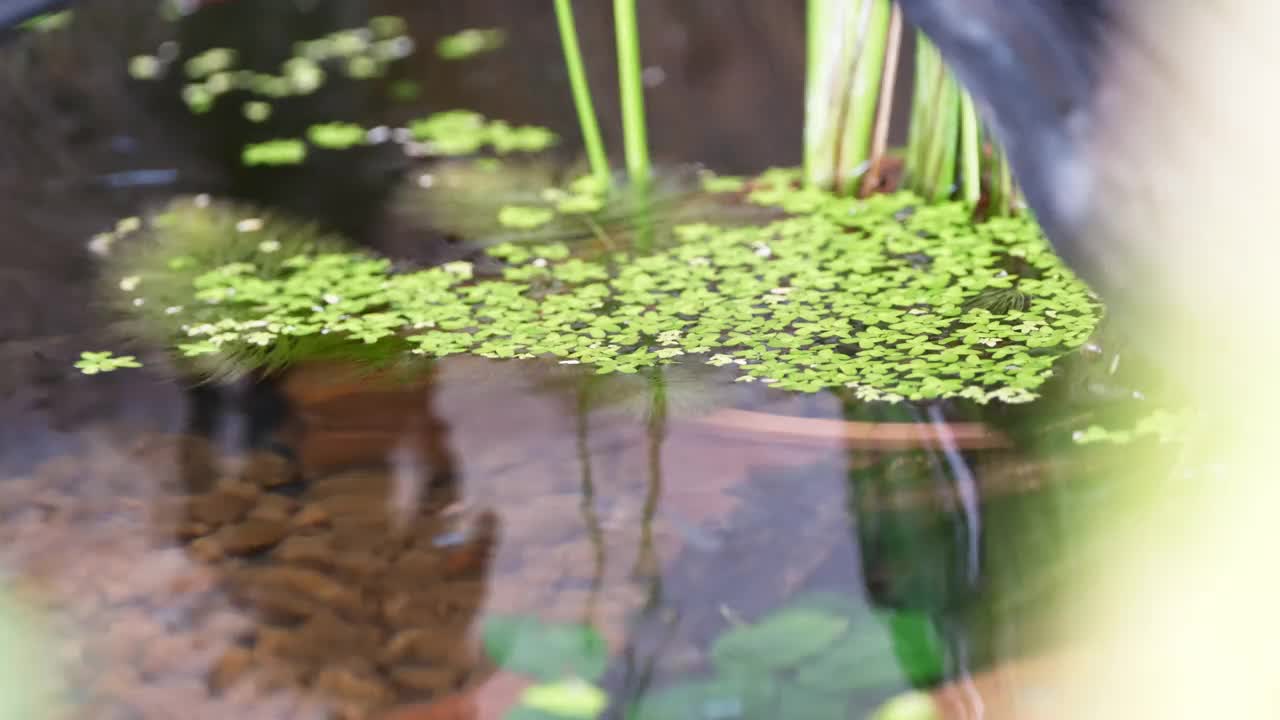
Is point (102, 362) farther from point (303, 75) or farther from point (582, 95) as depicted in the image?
point (303, 75)

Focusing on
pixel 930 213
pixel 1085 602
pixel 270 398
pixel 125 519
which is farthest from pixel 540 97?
pixel 1085 602

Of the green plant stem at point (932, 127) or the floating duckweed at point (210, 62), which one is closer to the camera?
the green plant stem at point (932, 127)

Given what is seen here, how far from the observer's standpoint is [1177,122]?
3.13 feet

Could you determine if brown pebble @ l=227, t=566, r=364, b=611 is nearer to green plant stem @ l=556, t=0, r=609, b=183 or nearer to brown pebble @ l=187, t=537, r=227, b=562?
brown pebble @ l=187, t=537, r=227, b=562

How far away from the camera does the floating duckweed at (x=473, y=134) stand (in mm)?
2410

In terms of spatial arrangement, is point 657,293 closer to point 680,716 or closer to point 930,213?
point 930,213

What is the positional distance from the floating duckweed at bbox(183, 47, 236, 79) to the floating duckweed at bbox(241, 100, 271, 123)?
10.0 inches

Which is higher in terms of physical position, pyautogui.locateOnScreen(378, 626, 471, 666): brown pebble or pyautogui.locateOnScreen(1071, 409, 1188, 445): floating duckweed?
pyautogui.locateOnScreen(1071, 409, 1188, 445): floating duckweed

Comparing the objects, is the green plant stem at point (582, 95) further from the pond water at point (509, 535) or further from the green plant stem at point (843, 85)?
the pond water at point (509, 535)

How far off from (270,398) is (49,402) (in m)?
0.26

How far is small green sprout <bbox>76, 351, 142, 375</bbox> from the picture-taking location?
5.28 ft

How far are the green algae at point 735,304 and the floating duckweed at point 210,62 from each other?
40.9 inches

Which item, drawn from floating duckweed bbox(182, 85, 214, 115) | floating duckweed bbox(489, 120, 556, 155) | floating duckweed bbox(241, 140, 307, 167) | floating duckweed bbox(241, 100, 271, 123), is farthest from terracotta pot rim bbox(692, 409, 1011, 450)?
floating duckweed bbox(182, 85, 214, 115)

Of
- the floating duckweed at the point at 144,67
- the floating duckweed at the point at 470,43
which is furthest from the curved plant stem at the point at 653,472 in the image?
the floating duckweed at the point at 144,67
